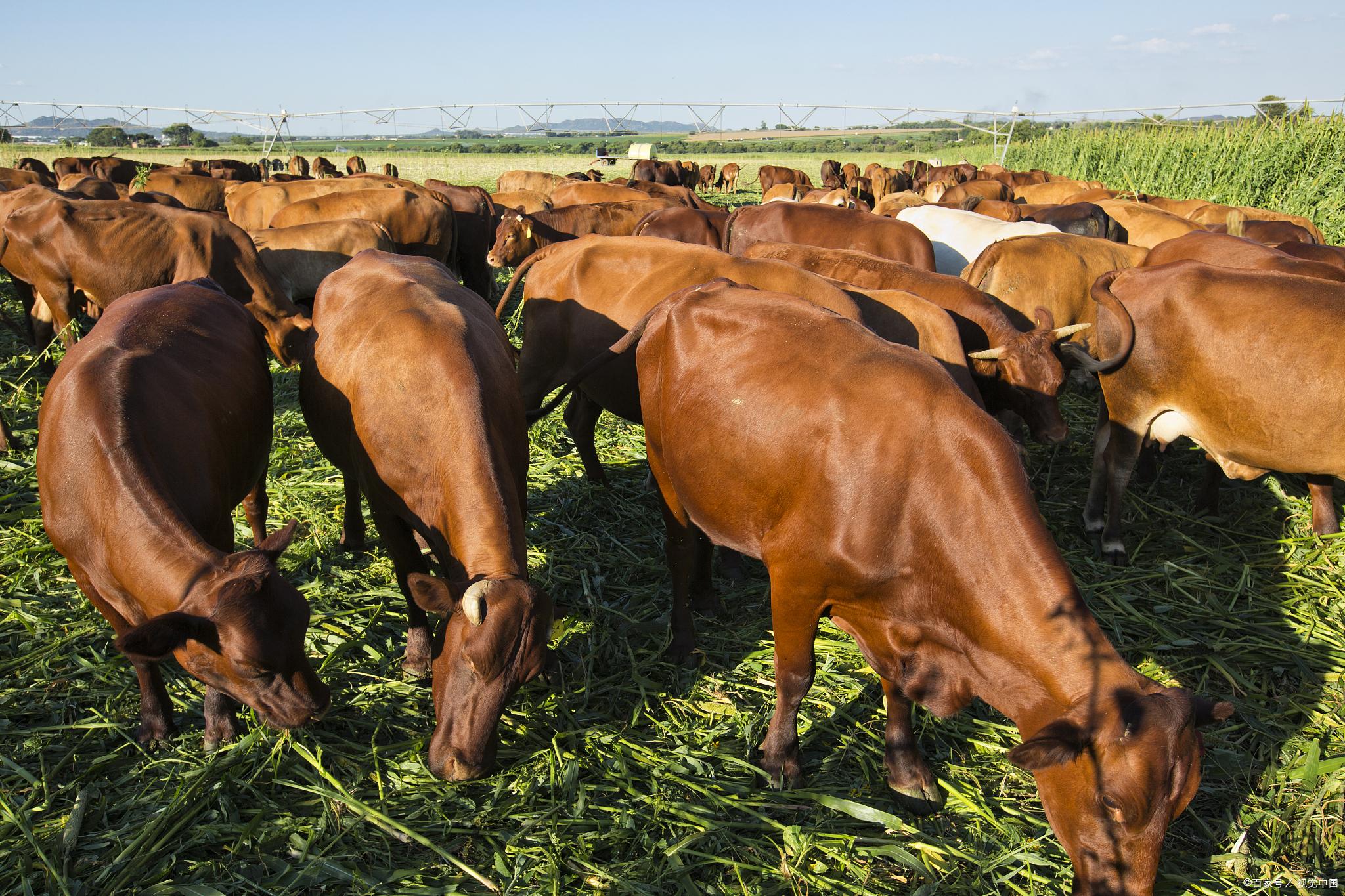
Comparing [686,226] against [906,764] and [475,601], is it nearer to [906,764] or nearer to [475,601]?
[906,764]

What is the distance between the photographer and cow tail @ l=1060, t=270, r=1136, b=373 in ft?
19.7

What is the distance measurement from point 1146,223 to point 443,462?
42.3ft

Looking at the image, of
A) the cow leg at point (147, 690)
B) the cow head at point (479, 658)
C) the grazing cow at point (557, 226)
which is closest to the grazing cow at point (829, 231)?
the grazing cow at point (557, 226)

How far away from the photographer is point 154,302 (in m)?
5.03

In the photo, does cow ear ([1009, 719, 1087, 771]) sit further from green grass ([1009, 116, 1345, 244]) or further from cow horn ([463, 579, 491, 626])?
green grass ([1009, 116, 1345, 244])

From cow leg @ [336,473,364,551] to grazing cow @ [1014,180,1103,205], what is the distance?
19210mm

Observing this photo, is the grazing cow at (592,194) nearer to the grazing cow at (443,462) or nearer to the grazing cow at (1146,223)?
the grazing cow at (1146,223)

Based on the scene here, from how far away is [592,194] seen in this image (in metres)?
19.6

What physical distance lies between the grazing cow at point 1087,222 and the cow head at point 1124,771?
11.3 meters

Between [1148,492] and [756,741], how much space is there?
4.72 meters

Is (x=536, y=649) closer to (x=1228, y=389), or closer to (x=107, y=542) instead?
(x=107, y=542)

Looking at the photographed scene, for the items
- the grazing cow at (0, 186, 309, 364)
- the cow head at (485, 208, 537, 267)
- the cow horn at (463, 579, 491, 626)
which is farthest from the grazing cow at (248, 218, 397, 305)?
the cow horn at (463, 579, 491, 626)

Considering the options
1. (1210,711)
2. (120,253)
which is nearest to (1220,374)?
(1210,711)

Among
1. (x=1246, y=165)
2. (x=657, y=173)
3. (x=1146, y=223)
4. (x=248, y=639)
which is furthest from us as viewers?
(x=657, y=173)
